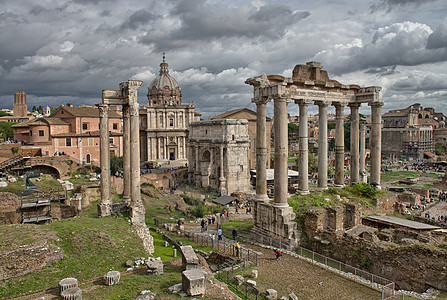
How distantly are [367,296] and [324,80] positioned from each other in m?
12.6

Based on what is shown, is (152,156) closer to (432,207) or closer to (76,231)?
(432,207)

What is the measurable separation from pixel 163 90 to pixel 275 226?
171 feet

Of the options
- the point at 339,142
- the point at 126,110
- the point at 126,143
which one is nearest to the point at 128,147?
the point at 126,143

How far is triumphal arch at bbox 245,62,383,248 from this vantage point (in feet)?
53.3

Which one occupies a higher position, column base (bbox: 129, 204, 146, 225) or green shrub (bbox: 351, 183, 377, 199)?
green shrub (bbox: 351, 183, 377, 199)

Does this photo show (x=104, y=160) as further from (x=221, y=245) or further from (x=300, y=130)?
(x=300, y=130)

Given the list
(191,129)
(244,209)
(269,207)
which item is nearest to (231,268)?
(269,207)

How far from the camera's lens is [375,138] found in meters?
20.7

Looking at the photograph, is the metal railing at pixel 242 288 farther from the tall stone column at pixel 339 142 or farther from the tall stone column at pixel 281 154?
the tall stone column at pixel 339 142

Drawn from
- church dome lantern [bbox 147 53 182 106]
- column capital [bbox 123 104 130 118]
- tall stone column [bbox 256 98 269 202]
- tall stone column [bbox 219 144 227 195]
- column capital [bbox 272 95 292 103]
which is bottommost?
tall stone column [bbox 219 144 227 195]

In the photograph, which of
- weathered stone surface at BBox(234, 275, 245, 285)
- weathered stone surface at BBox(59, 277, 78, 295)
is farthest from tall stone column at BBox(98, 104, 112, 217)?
weathered stone surface at BBox(234, 275, 245, 285)

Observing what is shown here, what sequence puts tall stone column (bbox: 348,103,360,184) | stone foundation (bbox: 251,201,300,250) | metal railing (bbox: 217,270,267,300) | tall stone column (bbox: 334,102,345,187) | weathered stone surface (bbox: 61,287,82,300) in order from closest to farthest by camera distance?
weathered stone surface (bbox: 61,287,82,300) < metal railing (bbox: 217,270,267,300) < stone foundation (bbox: 251,201,300,250) < tall stone column (bbox: 334,102,345,187) < tall stone column (bbox: 348,103,360,184)

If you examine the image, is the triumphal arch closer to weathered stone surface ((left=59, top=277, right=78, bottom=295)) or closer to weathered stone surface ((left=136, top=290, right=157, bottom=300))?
weathered stone surface ((left=136, top=290, right=157, bottom=300))

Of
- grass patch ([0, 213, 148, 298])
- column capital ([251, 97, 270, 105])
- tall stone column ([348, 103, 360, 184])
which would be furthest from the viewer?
tall stone column ([348, 103, 360, 184])
